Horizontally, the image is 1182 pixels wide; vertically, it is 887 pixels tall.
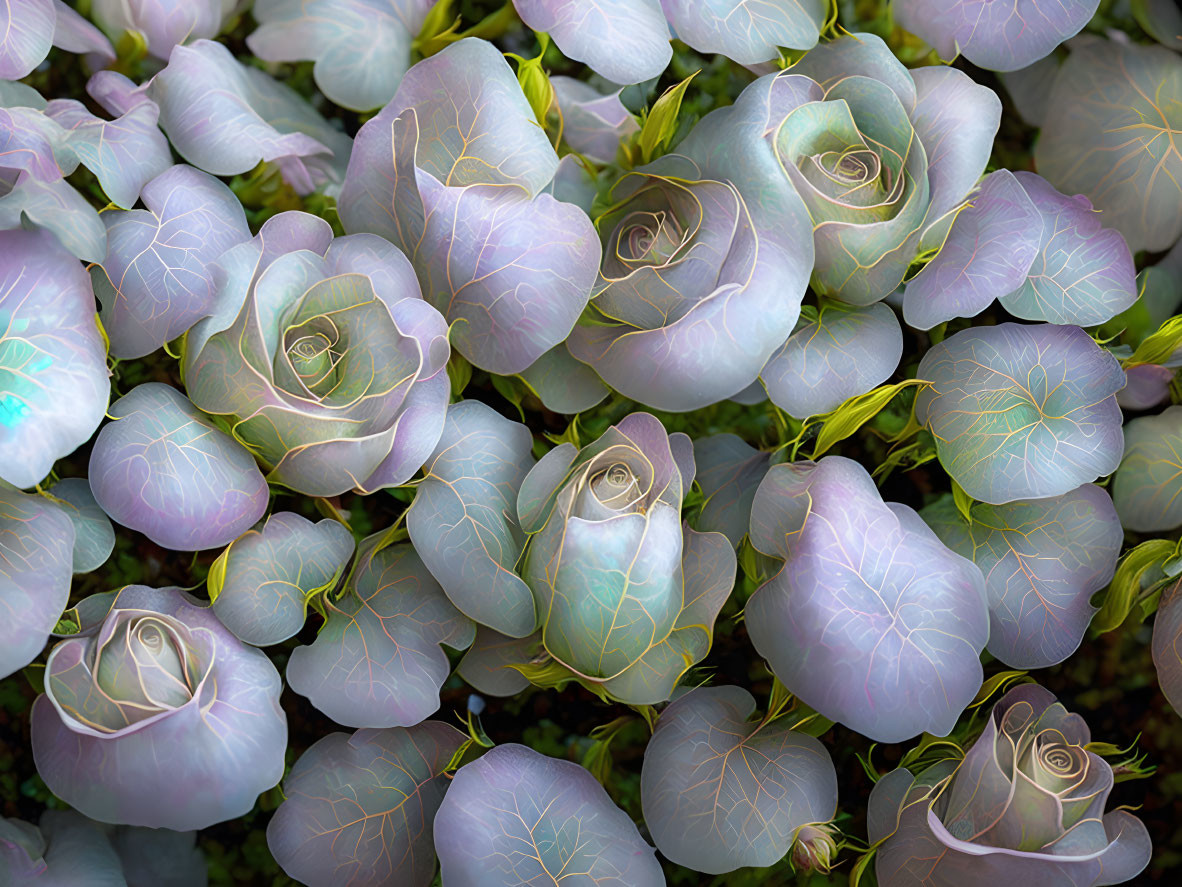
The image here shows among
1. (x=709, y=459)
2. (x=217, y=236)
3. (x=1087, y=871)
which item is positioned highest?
(x=217, y=236)

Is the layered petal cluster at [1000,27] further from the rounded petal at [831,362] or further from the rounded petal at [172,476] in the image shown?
the rounded petal at [172,476]

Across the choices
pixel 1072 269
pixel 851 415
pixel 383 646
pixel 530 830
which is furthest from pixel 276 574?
pixel 1072 269

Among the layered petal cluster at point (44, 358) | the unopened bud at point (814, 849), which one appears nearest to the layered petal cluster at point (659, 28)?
the layered petal cluster at point (44, 358)

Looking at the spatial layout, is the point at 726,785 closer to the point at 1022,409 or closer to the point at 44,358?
the point at 1022,409

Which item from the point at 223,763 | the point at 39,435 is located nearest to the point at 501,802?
the point at 223,763

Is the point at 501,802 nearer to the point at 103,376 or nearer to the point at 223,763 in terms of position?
the point at 223,763

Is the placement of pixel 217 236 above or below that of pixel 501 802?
above

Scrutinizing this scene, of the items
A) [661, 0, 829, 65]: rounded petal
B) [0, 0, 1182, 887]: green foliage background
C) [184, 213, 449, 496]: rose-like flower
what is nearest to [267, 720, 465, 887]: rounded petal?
[0, 0, 1182, 887]: green foliage background

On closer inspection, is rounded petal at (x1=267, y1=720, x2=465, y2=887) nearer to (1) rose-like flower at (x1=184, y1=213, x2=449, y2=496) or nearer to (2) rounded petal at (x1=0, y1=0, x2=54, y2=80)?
(1) rose-like flower at (x1=184, y1=213, x2=449, y2=496)
